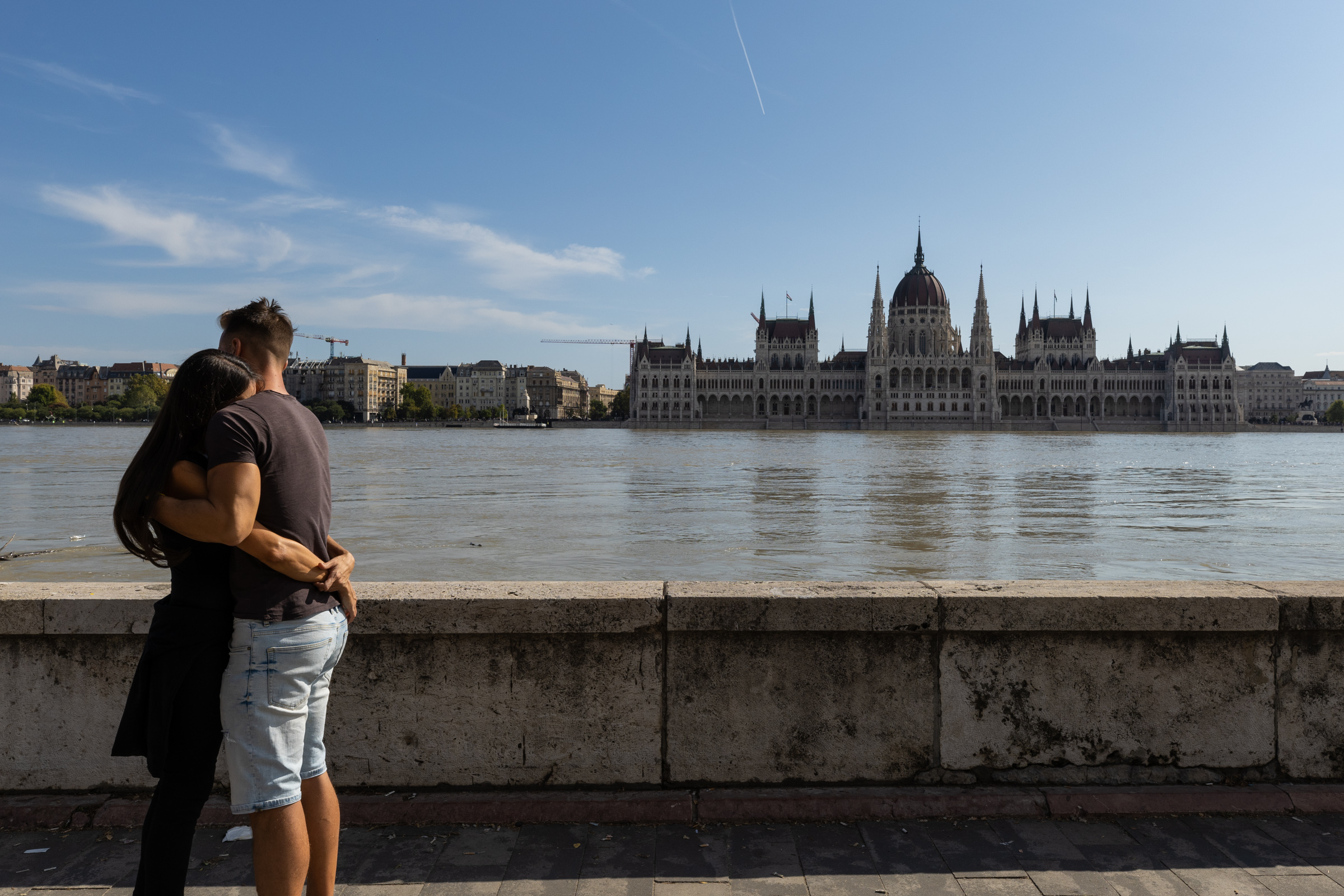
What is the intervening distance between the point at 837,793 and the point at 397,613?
1.69 metres

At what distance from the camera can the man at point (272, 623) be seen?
215 cm

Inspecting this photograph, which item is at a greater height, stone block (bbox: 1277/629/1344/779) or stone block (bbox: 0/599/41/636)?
stone block (bbox: 0/599/41/636)

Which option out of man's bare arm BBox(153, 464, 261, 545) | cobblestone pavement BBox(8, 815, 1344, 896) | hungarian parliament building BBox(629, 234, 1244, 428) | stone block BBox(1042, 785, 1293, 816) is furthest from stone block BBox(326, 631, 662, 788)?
hungarian parliament building BBox(629, 234, 1244, 428)

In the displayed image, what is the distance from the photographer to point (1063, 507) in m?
16.6

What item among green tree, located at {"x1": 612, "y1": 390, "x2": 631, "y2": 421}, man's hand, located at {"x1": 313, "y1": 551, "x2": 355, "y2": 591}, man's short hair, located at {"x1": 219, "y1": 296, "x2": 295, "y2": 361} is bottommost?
man's hand, located at {"x1": 313, "y1": 551, "x2": 355, "y2": 591}

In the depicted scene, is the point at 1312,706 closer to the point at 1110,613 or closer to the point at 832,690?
the point at 1110,613

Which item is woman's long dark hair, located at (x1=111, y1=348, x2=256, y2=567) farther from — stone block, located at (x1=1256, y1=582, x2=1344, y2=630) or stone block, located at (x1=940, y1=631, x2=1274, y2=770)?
stone block, located at (x1=1256, y1=582, x2=1344, y2=630)

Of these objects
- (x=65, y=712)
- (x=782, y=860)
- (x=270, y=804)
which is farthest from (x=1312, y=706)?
(x=65, y=712)

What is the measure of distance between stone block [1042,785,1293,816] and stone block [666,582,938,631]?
29.2 inches

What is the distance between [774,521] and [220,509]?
40.4ft

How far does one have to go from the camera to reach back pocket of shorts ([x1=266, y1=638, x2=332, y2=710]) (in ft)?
7.36

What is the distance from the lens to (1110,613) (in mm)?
3322

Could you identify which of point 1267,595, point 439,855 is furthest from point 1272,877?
point 439,855

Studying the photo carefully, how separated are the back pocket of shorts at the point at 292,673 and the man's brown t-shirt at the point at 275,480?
82 mm
